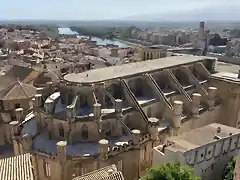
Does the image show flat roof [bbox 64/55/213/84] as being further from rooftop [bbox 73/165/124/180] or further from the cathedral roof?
rooftop [bbox 73/165/124/180]

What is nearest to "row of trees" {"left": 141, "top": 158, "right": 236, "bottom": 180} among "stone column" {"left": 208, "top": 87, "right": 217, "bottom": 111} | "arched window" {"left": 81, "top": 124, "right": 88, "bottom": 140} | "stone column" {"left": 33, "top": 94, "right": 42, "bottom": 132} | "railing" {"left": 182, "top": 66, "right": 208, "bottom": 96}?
"arched window" {"left": 81, "top": 124, "right": 88, "bottom": 140}

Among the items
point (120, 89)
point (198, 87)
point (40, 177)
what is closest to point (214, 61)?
point (198, 87)

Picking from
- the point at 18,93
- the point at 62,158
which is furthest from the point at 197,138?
the point at 18,93

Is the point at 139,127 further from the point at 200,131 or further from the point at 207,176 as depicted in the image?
the point at 207,176

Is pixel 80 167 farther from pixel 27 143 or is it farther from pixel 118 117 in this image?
pixel 118 117

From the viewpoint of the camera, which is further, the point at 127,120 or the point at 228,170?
the point at 127,120

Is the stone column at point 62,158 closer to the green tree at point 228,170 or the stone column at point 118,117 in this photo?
the stone column at point 118,117

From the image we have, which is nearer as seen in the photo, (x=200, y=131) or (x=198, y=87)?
(x=200, y=131)

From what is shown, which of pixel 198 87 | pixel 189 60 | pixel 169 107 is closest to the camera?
pixel 169 107
